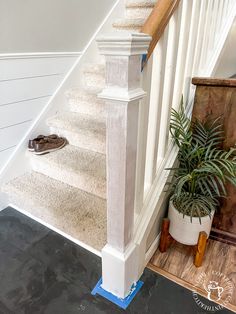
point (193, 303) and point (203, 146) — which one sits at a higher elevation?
point (203, 146)

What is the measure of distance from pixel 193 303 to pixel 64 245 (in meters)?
0.77

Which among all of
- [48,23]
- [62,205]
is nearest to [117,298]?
[62,205]

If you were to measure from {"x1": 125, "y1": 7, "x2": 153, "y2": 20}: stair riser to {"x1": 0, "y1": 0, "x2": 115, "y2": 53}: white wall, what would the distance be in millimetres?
191

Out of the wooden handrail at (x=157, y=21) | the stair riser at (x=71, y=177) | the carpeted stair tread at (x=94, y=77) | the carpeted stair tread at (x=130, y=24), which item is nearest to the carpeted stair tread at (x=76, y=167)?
the stair riser at (x=71, y=177)

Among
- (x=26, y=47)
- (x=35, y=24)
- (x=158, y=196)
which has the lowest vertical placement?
(x=158, y=196)

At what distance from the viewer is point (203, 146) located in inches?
52.9

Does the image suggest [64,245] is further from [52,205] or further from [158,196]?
[158,196]

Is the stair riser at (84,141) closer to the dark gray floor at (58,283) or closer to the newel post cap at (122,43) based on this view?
the dark gray floor at (58,283)

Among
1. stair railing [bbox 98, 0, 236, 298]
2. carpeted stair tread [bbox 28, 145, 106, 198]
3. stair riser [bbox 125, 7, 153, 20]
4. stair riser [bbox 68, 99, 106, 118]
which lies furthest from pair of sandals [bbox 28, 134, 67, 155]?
stair riser [bbox 125, 7, 153, 20]

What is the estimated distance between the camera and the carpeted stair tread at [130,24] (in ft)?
6.58

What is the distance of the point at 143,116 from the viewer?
3.48 feet

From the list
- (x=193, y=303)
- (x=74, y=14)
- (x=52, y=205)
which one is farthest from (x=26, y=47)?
(x=193, y=303)

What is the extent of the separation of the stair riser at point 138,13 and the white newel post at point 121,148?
1513 mm

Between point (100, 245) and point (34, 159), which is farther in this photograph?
point (34, 159)
